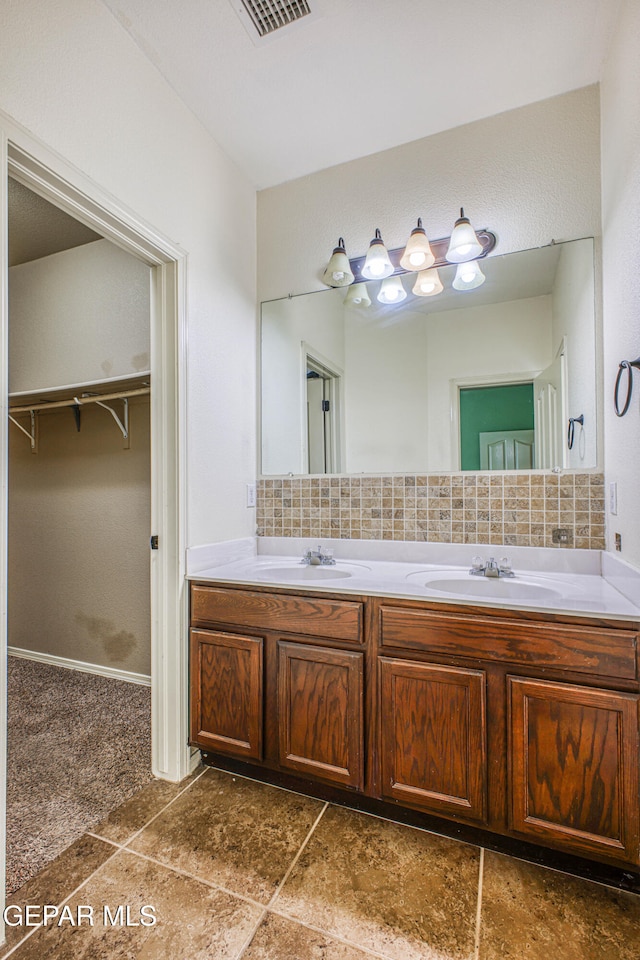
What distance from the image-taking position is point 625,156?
1412mm

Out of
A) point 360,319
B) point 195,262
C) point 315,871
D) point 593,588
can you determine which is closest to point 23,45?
point 195,262

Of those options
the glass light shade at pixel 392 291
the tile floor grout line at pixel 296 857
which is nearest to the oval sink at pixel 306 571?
the tile floor grout line at pixel 296 857

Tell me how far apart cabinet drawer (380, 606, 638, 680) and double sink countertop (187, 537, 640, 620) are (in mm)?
51

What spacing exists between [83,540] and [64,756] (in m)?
1.23

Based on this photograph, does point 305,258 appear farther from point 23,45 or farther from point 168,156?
point 23,45

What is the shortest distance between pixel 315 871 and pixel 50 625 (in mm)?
2291

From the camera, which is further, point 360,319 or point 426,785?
point 360,319

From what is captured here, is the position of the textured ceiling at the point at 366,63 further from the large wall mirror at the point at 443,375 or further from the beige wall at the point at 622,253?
the large wall mirror at the point at 443,375

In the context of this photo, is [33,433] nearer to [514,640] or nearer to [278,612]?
[278,612]

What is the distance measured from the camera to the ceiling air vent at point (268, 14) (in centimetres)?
145

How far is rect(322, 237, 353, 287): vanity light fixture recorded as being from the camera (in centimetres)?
208

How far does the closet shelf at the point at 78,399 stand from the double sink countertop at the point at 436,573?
1.05 meters

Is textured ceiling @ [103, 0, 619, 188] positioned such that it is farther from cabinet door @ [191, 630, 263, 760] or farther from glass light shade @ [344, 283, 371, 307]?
cabinet door @ [191, 630, 263, 760]

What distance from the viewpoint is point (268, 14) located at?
149cm
